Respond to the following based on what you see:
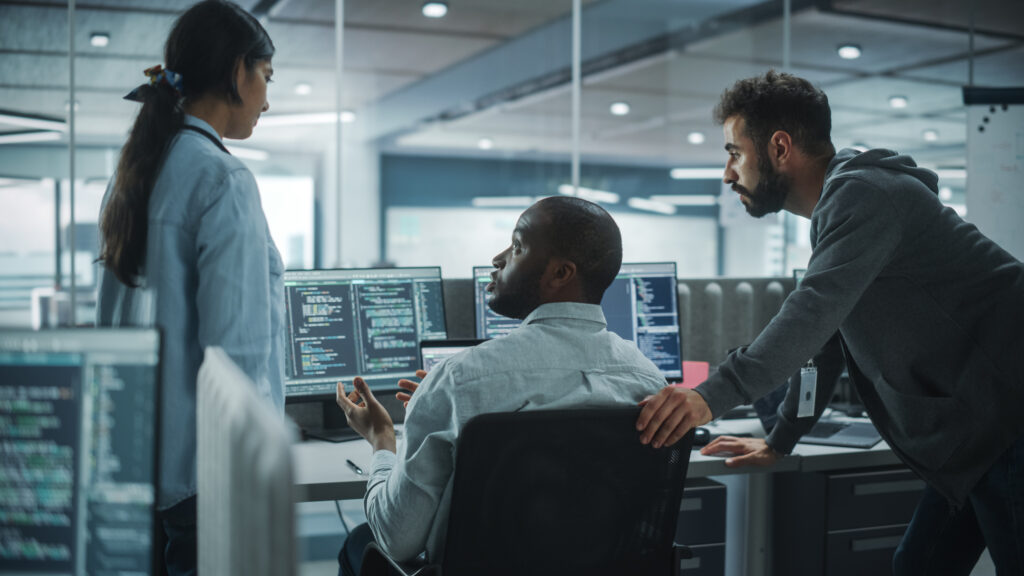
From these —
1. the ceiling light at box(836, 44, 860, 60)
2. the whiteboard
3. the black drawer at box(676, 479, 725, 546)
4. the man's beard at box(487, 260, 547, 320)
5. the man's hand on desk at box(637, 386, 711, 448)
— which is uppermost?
the ceiling light at box(836, 44, 860, 60)

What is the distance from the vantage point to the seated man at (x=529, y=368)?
47.9 inches

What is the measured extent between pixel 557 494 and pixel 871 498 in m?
1.26

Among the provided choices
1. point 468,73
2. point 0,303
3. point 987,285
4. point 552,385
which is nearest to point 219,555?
point 552,385

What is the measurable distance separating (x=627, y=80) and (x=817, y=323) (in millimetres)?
4384

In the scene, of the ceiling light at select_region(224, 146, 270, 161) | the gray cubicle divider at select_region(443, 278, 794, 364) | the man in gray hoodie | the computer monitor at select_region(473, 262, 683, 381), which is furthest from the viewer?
the ceiling light at select_region(224, 146, 270, 161)

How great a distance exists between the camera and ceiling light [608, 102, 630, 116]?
5.75 metres

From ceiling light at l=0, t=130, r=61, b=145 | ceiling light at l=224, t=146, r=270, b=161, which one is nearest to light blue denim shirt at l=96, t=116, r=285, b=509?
ceiling light at l=0, t=130, r=61, b=145

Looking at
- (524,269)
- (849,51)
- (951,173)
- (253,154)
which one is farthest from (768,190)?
(951,173)

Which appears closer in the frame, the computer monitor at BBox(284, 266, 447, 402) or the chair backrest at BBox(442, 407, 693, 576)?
the chair backrest at BBox(442, 407, 693, 576)

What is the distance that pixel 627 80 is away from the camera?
5.53 metres

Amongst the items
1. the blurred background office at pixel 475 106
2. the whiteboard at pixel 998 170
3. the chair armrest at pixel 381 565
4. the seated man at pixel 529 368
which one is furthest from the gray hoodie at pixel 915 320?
the whiteboard at pixel 998 170

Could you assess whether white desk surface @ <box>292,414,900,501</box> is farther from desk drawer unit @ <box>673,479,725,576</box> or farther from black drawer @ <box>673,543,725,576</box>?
black drawer @ <box>673,543,725,576</box>

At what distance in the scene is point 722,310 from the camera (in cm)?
271

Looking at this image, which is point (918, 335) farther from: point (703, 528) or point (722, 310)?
point (722, 310)
